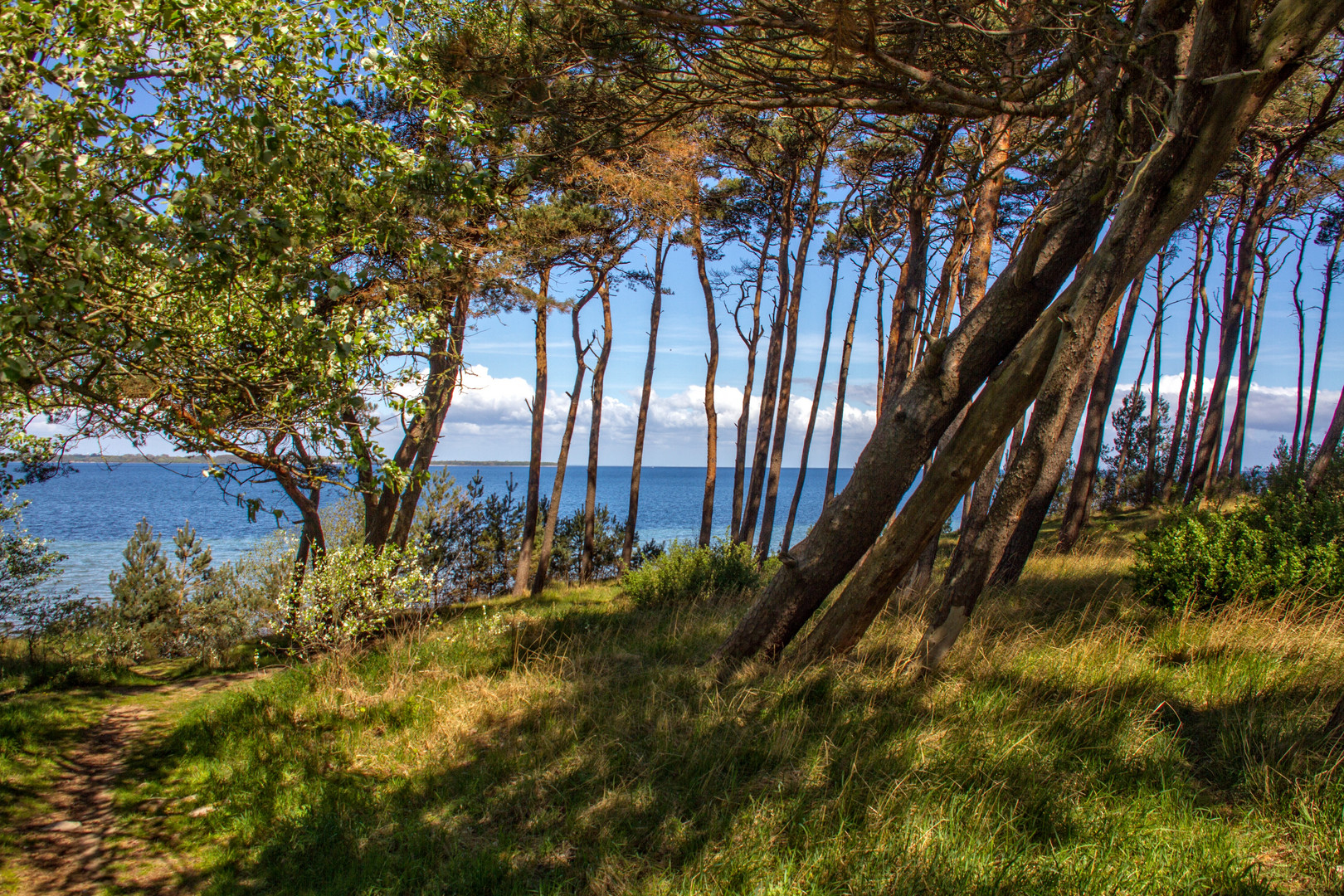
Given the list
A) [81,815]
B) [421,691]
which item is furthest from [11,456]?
[421,691]

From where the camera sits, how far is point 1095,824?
272 centimetres

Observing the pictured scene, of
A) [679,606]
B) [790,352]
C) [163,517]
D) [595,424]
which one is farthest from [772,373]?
[163,517]

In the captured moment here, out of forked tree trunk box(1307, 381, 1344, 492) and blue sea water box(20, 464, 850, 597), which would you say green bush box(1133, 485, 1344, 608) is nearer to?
forked tree trunk box(1307, 381, 1344, 492)

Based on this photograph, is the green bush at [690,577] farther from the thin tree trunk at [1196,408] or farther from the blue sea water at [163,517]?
the thin tree trunk at [1196,408]

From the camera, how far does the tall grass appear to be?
264cm

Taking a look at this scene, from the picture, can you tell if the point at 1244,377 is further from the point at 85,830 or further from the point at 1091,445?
the point at 85,830

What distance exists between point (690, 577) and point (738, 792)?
17.9ft

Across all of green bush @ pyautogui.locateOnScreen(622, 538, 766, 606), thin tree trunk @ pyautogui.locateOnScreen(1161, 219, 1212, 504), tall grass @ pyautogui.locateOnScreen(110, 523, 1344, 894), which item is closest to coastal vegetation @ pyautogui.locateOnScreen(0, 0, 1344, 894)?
tall grass @ pyautogui.locateOnScreen(110, 523, 1344, 894)

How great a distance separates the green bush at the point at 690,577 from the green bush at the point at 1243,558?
4.72 metres

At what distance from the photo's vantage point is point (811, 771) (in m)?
3.37

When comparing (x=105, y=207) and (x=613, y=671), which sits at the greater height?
(x=105, y=207)

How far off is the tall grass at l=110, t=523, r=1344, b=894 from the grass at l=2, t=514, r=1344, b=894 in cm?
2

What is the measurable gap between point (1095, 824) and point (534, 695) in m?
3.92

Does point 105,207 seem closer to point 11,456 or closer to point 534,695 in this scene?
point 534,695
